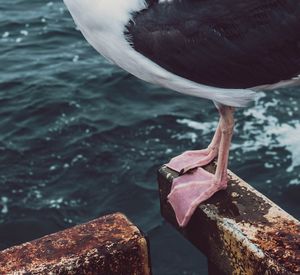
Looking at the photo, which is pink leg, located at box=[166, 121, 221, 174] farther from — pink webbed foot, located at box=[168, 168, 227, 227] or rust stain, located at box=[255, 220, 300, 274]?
rust stain, located at box=[255, 220, 300, 274]

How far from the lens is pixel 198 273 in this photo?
6.52 meters

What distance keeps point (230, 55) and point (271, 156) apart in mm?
5162

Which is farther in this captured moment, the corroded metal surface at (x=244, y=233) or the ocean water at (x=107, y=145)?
the ocean water at (x=107, y=145)

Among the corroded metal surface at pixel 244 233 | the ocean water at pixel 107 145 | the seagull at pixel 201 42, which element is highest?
the seagull at pixel 201 42

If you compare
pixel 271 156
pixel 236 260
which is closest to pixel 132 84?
pixel 271 156

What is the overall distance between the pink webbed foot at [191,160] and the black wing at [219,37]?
1.70ft

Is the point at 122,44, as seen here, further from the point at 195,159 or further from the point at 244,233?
the point at 244,233

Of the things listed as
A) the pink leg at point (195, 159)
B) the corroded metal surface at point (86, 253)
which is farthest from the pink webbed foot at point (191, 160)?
the corroded metal surface at point (86, 253)

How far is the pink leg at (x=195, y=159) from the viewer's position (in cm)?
355

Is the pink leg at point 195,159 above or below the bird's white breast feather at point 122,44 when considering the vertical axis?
below

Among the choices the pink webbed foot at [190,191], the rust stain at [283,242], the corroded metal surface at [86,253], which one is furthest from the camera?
the pink webbed foot at [190,191]

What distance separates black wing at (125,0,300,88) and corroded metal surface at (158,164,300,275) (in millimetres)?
552

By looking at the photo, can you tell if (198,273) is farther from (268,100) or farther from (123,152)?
(268,100)

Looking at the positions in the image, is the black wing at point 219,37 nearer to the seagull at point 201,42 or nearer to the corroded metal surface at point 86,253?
the seagull at point 201,42
